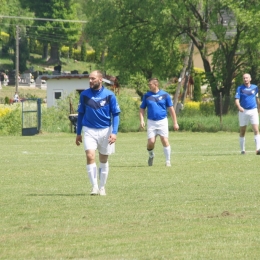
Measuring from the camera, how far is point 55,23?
111 meters

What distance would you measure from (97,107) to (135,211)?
2191 millimetres

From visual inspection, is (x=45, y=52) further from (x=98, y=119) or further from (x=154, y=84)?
(x=98, y=119)

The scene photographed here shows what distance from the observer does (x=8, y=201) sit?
1267 centimetres

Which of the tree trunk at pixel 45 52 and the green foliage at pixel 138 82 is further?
the tree trunk at pixel 45 52

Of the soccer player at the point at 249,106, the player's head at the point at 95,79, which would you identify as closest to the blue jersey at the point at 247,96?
the soccer player at the point at 249,106

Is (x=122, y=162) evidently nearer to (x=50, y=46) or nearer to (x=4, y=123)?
(x=4, y=123)

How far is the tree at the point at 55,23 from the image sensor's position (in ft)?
358

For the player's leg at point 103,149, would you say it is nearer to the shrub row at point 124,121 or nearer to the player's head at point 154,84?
the player's head at point 154,84

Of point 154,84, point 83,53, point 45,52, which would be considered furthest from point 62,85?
point 45,52

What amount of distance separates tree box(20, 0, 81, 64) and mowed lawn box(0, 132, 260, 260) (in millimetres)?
89921

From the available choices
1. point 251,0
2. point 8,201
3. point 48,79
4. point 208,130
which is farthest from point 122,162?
point 48,79

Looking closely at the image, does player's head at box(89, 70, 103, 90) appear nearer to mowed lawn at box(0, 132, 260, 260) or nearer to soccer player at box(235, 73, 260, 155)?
mowed lawn at box(0, 132, 260, 260)

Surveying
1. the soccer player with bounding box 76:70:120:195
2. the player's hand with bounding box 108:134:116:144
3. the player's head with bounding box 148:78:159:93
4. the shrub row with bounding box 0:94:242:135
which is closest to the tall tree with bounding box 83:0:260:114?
the shrub row with bounding box 0:94:242:135

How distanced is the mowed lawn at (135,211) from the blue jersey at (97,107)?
1.15 meters
